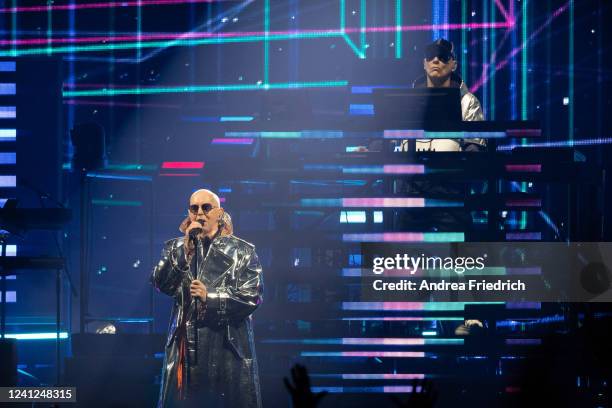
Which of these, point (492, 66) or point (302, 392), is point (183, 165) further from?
point (302, 392)

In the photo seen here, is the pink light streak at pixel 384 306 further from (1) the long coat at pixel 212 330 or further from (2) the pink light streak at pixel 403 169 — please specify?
(1) the long coat at pixel 212 330

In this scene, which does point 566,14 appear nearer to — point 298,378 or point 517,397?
point 517,397

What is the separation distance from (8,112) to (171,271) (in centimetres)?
410

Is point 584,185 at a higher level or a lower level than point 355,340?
higher

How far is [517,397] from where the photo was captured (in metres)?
7.16

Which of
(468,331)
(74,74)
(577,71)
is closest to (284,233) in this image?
(468,331)

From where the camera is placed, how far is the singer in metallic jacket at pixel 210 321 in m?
6.04

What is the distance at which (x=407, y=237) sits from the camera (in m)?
7.36

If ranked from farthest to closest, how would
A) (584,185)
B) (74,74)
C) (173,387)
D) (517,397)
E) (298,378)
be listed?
1. (74,74)
2. (584,185)
3. (517,397)
4. (173,387)
5. (298,378)

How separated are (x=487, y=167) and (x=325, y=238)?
1372 millimetres

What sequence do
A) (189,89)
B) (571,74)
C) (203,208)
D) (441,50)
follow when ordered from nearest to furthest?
(203,208) < (441,50) < (571,74) < (189,89)

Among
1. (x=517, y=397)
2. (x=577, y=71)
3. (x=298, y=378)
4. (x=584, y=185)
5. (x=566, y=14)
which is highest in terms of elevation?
(x=566, y=14)

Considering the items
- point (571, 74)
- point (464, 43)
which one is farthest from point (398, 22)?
point (571, 74)

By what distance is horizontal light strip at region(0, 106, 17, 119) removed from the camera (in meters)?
9.42
